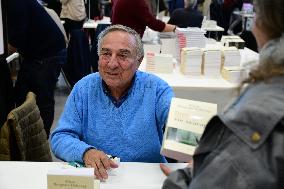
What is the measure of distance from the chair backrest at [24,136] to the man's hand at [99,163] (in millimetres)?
501

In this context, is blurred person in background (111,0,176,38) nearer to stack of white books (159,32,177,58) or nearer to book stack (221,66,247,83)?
stack of white books (159,32,177,58)

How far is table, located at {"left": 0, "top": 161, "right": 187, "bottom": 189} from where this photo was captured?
5.08 ft

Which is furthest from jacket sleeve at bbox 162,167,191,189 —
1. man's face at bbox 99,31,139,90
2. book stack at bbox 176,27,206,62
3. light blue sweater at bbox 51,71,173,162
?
book stack at bbox 176,27,206,62

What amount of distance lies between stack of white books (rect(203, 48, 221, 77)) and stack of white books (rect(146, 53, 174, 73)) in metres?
0.29

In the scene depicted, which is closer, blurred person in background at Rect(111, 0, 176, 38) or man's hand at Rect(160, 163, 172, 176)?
man's hand at Rect(160, 163, 172, 176)

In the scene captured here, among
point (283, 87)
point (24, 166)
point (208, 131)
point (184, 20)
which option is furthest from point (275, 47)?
point (184, 20)

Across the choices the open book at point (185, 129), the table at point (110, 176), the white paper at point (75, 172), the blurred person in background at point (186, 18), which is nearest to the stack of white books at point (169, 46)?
the blurred person in background at point (186, 18)

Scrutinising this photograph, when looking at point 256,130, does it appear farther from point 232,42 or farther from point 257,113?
point 232,42

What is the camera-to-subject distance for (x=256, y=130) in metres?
0.76

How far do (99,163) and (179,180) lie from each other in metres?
0.67

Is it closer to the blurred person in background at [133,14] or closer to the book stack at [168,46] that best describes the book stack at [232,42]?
the book stack at [168,46]

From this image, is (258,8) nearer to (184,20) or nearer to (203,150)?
(203,150)

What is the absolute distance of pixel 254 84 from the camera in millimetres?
813

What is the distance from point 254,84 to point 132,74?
4.01ft
